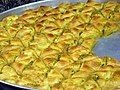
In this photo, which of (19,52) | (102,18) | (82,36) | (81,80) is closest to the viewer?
(81,80)

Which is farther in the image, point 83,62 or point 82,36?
point 82,36

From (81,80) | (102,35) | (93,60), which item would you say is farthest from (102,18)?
(81,80)

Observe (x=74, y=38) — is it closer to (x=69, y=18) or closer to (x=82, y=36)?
(x=82, y=36)

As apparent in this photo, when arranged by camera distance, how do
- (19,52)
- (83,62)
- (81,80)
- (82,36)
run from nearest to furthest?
(81,80), (83,62), (19,52), (82,36)

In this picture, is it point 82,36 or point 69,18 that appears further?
point 69,18

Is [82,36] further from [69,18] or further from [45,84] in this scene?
[45,84]

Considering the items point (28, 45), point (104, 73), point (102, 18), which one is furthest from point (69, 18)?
point (104, 73)
